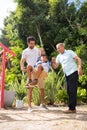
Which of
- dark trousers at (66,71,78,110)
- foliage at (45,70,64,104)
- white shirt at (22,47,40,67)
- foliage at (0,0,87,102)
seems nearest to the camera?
dark trousers at (66,71,78,110)

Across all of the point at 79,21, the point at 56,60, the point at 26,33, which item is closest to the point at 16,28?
the point at 26,33

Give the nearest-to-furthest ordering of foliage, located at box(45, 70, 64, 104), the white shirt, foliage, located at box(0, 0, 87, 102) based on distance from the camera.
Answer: the white shirt < foliage, located at box(45, 70, 64, 104) < foliage, located at box(0, 0, 87, 102)

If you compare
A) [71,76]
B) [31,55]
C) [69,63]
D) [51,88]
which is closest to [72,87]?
→ [71,76]

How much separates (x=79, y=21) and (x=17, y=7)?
3744 mm

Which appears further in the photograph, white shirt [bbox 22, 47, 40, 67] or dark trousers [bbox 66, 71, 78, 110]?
white shirt [bbox 22, 47, 40, 67]

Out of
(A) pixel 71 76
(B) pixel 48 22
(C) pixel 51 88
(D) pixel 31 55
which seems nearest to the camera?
(A) pixel 71 76

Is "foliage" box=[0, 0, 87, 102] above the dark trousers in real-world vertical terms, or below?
above

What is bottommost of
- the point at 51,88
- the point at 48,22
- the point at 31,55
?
the point at 51,88

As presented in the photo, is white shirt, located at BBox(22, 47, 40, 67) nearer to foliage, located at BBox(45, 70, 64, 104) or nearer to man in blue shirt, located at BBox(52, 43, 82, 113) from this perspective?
man in blue shirt, located at BBox(52, 43, 82, 113)

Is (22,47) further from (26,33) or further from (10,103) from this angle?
(10,103)

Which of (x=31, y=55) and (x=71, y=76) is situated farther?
(x=31, y=55)

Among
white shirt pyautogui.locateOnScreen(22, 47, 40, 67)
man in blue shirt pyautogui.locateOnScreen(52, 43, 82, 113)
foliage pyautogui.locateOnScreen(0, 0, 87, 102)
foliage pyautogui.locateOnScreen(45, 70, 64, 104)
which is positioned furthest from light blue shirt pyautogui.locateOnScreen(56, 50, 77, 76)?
foliage pyautogui.locateOnScreen(0, 0, 87, 102)

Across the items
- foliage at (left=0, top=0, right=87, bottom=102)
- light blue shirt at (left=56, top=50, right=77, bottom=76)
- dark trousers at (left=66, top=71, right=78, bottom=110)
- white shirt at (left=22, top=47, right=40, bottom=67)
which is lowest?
dark trousers at (left=66, top=71, right=78, bottom=110)

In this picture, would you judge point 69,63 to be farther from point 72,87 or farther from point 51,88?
point 51,88
